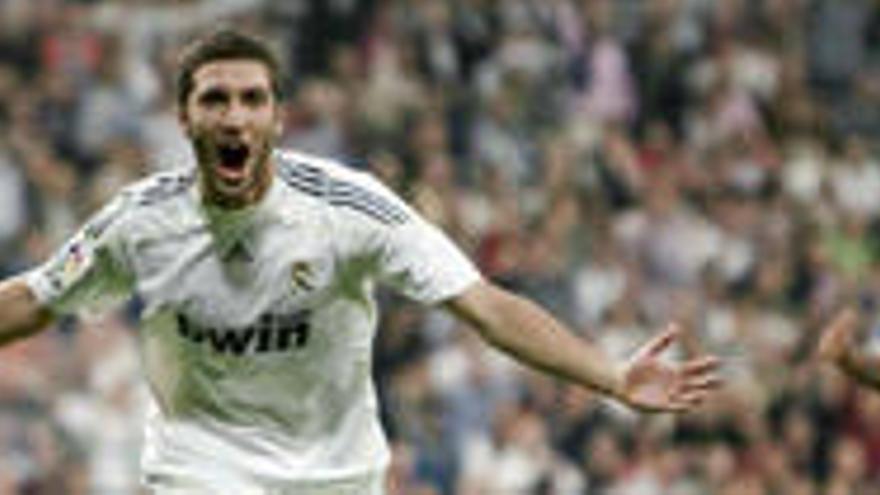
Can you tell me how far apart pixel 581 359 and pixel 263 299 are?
0.83 meters

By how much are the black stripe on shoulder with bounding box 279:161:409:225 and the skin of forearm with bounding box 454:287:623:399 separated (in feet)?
1.09

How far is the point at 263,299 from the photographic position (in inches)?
291

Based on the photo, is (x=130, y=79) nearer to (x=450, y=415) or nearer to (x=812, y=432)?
(x=450, y=415)

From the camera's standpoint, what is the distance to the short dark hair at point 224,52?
7.25m

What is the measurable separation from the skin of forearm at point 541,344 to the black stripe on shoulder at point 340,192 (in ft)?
1.09

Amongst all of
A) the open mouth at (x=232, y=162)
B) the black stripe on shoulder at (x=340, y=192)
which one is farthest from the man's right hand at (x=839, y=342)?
the open mouth at (x=232, y=162)

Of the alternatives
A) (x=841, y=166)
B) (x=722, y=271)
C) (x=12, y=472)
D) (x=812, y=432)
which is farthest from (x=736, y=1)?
(x=12, y=472)

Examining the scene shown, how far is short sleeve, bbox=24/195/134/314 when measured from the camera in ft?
→ 24.1

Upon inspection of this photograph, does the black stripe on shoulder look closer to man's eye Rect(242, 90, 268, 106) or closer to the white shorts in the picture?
man's eye Rect(242, 90, 268, 106)

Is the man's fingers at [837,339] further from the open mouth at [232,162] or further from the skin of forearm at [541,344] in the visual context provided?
the open mouth at [232,162]

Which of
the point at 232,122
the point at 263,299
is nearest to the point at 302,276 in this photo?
the point at 263,299

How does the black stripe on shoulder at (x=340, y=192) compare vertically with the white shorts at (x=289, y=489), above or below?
above

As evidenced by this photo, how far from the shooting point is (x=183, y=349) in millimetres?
7477

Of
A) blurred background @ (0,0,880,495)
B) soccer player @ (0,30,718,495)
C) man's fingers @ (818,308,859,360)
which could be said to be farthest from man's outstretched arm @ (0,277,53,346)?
blurred background @ (0,0,880,495)
